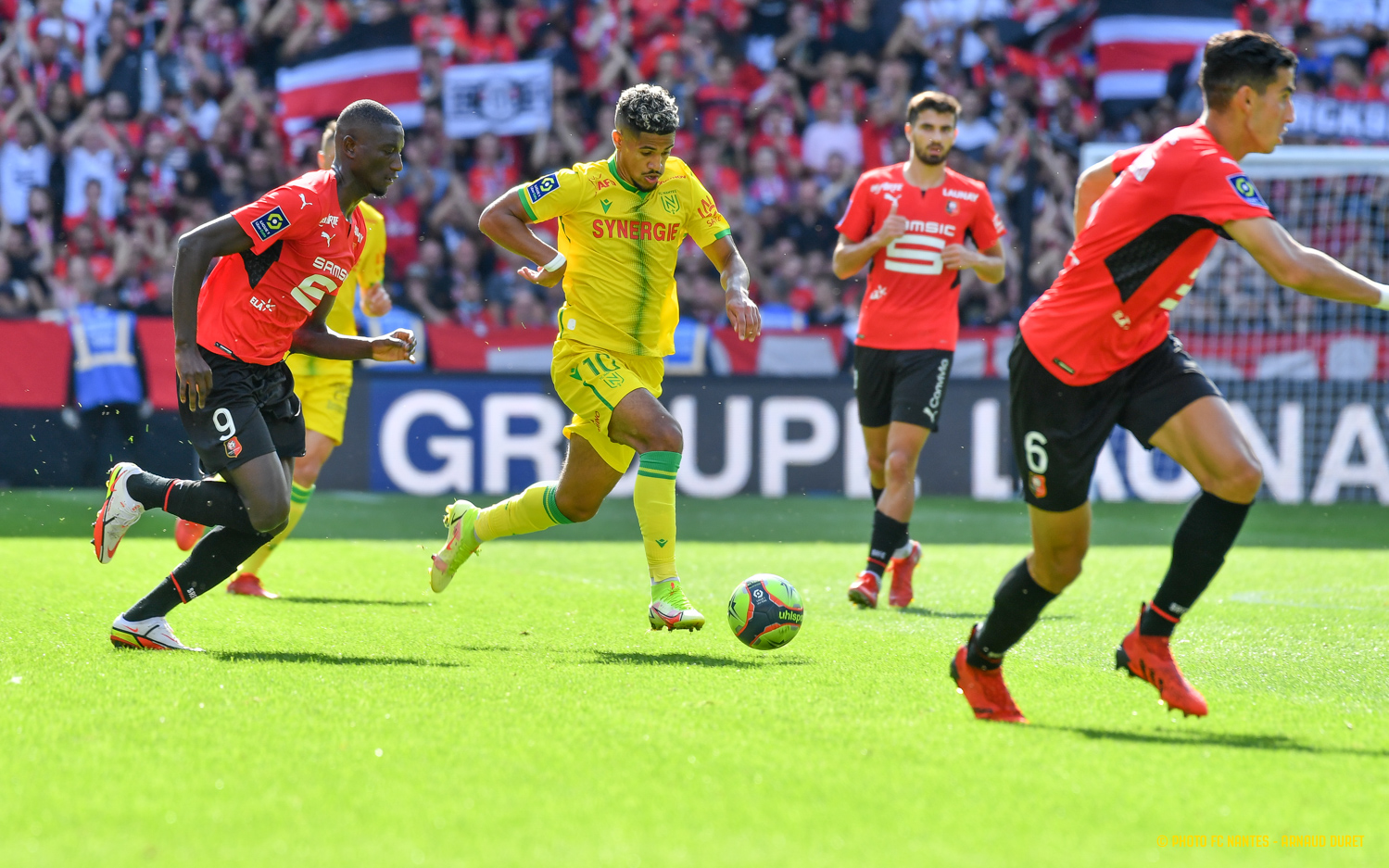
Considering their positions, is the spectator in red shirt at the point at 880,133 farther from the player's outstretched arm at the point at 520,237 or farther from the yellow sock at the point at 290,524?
the player's outstretched arm at the point at 520,237

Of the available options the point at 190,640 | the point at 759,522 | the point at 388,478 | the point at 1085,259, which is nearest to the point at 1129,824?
the point at 1085,259

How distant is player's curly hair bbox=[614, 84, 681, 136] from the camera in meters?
5.92

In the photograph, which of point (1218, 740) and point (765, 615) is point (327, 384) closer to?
point (765, 615)

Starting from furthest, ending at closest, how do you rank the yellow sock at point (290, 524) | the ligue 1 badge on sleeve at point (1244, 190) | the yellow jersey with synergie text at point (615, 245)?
the yellow sock at point (290, 524) → the yellow jersey with synergie text at point (615, 245) → the ligue 1 badge on sleeve at point (1244, 190)

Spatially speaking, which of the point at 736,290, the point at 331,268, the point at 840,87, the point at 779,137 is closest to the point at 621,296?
the point at 736,290

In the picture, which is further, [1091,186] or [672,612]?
[672,612]

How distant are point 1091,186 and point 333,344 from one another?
124 inches

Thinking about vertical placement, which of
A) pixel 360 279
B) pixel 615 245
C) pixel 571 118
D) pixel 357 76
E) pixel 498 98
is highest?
pixel 357 76

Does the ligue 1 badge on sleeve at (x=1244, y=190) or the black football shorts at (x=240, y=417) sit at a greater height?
the ligue 1 badge on sleeve at (x=1244, y=190)

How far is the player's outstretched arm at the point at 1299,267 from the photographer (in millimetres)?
4125

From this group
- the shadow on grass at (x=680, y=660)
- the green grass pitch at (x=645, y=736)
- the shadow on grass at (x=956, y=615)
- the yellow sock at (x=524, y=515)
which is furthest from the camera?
the shadow on grass at (x=956, y=615)

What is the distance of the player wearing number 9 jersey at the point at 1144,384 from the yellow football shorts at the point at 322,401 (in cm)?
459

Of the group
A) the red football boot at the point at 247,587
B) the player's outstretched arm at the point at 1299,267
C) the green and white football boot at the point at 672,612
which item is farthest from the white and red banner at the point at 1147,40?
the player's outstretched arm at the point at 1299,267

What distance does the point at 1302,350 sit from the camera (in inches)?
559
